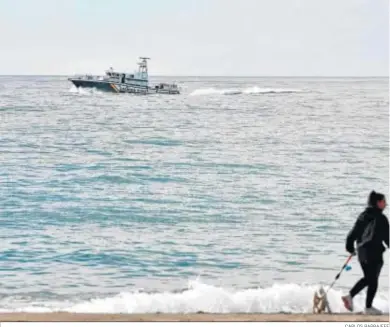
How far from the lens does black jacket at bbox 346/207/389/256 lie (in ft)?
33.3

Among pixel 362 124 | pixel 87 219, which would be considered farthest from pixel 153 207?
pixel 362 124

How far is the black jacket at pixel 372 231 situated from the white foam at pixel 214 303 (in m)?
2.37

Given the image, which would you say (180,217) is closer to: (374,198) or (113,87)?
(374,198)

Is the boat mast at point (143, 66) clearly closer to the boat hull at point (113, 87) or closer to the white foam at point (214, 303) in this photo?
the boat hull at point (113, 87)

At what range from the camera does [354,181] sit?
33.5 meters

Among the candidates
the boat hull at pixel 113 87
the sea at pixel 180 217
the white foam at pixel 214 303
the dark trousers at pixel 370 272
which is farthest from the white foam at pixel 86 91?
the dark trousers at pixel 370 272

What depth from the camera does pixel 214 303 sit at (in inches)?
524

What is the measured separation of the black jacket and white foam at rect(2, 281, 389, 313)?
2.37m

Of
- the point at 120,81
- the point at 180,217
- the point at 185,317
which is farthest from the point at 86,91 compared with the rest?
the point at 185,317

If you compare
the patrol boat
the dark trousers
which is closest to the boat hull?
the patrol boat

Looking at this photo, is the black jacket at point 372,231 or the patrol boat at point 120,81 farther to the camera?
the patrol boat at point 120,81

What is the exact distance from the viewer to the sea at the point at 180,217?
1506 cm

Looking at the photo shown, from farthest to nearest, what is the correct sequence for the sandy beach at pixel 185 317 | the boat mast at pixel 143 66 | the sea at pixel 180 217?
1. the boat mast at pixel 143 66
2. the sea at pixel 180 217
3. the sandy beach at pixel 185 317

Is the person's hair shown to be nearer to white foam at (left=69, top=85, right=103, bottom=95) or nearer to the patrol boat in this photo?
the patrol boat
